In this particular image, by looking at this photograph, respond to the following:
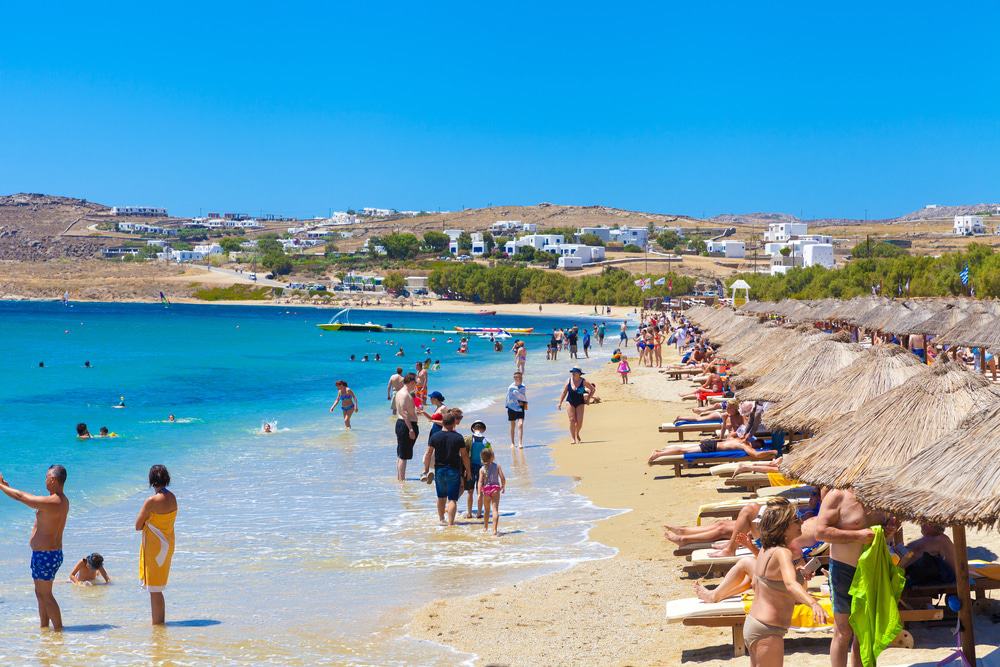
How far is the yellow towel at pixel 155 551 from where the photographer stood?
775 centimetres

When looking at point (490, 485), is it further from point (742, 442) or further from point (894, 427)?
point (894, 427)

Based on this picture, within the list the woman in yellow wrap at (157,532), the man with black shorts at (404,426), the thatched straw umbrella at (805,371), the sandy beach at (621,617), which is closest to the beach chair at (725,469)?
the sandy beach at (621,617)

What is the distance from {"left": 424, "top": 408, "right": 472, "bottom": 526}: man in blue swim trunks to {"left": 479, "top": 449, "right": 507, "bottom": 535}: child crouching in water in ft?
0.77

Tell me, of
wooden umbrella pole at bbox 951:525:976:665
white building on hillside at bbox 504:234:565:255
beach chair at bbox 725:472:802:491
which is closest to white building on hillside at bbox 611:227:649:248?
white building on hillside at bbox 504:234:565:255

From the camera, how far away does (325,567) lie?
9961mm

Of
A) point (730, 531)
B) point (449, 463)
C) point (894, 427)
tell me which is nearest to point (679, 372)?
point (449, 463)

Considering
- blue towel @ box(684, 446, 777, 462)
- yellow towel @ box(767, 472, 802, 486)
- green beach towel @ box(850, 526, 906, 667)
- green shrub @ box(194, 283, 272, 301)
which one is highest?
green shrub @ box(194, 283, 272, 301)

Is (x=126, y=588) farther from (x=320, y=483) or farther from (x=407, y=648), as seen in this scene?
(x=320, y=483)

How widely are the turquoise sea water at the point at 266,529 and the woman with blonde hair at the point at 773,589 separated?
2416 mm

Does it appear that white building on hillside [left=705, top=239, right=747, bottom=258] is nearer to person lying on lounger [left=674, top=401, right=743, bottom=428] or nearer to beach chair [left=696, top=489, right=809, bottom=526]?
person lying on lounger [left=674, top=401, right=743, bottom=428]

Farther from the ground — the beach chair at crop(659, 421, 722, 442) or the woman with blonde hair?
the woman with blonde hair

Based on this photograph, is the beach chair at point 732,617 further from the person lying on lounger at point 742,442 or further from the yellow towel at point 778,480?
the person lying on lounger at point 742,442

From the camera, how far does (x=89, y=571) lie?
9508mm

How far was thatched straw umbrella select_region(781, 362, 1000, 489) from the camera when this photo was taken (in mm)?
6883
